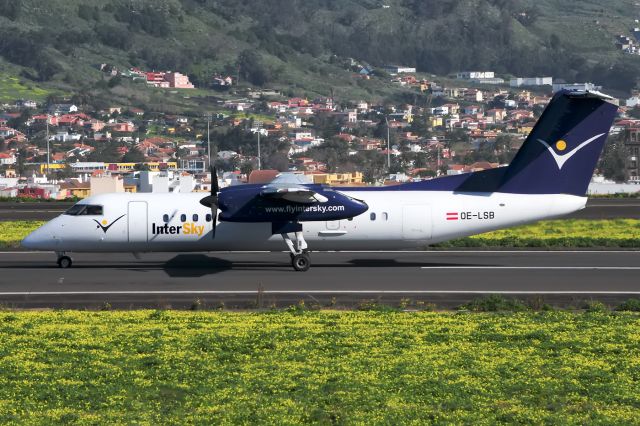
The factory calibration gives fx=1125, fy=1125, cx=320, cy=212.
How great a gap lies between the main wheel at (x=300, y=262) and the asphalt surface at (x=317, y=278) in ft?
1.02

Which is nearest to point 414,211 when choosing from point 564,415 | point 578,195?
point 578,195

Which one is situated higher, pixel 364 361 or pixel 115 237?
pixel 115 237

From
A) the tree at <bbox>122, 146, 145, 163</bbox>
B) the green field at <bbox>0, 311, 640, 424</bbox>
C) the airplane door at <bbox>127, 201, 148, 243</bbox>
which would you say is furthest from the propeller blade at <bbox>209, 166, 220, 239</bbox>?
the tree at <bbox>122, 146, 145, 163</bbox>

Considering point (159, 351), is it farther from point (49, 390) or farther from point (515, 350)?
point (515, 350)

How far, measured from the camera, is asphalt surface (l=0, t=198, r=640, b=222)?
64062mm

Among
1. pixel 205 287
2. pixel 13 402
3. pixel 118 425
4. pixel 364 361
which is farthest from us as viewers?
pixel 205 287

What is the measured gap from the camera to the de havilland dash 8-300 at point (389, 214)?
3659cm

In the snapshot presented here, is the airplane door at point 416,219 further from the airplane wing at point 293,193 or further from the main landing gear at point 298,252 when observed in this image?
the main landing gear at point 298,252

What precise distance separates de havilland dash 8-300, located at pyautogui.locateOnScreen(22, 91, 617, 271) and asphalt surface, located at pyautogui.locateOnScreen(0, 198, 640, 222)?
26167 millimetres

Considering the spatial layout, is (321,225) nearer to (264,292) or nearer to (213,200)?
(213,200)

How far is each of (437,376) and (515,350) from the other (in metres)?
3.07

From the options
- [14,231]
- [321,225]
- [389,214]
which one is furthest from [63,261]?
[14,231]

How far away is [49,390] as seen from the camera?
746 inches

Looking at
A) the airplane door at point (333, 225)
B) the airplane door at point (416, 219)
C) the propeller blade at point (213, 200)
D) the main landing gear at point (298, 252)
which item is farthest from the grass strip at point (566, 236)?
the propeller blade at point (213, 200)
